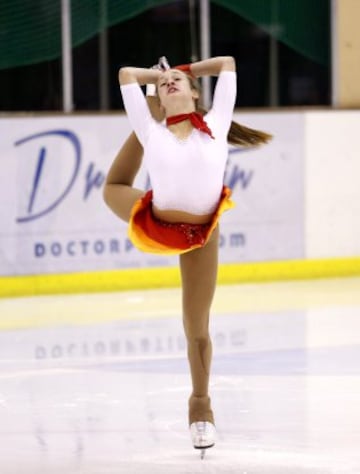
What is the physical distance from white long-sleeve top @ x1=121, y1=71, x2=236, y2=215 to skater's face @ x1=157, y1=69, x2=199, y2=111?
0.09 meters

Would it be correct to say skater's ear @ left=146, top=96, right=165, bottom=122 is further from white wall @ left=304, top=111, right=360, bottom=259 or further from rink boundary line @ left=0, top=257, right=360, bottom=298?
white wall @ left=304, top=111, right=360, bottom=259

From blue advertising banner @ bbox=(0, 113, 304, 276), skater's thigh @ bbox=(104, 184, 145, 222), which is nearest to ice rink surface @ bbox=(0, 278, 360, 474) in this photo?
blue advertising banner @ bbox=(0, 113, 304, 276)

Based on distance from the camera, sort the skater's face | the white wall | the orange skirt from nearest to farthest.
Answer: the orange skirt, the skater's face, the white wall

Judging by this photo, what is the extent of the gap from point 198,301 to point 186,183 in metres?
0.45

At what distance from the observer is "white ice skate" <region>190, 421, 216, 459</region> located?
4.65m

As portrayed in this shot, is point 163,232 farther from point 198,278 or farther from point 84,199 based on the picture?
point 84,199

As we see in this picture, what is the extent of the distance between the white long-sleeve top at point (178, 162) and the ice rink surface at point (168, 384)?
95cm

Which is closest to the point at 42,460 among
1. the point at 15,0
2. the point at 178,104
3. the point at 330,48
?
the point at 178,104

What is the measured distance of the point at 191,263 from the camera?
4664mm

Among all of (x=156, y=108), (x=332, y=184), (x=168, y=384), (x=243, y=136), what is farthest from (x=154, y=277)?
(x=156, y=108)

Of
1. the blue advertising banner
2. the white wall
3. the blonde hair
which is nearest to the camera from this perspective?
the blonde hair

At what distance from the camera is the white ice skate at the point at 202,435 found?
4.65 meters

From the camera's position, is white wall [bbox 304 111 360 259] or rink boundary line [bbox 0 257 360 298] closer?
rink boundary line [bbox 0 257 360 298]

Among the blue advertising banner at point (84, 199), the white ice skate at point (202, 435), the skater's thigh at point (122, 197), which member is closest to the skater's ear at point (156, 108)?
the skater's thigh at point (122, 197)
